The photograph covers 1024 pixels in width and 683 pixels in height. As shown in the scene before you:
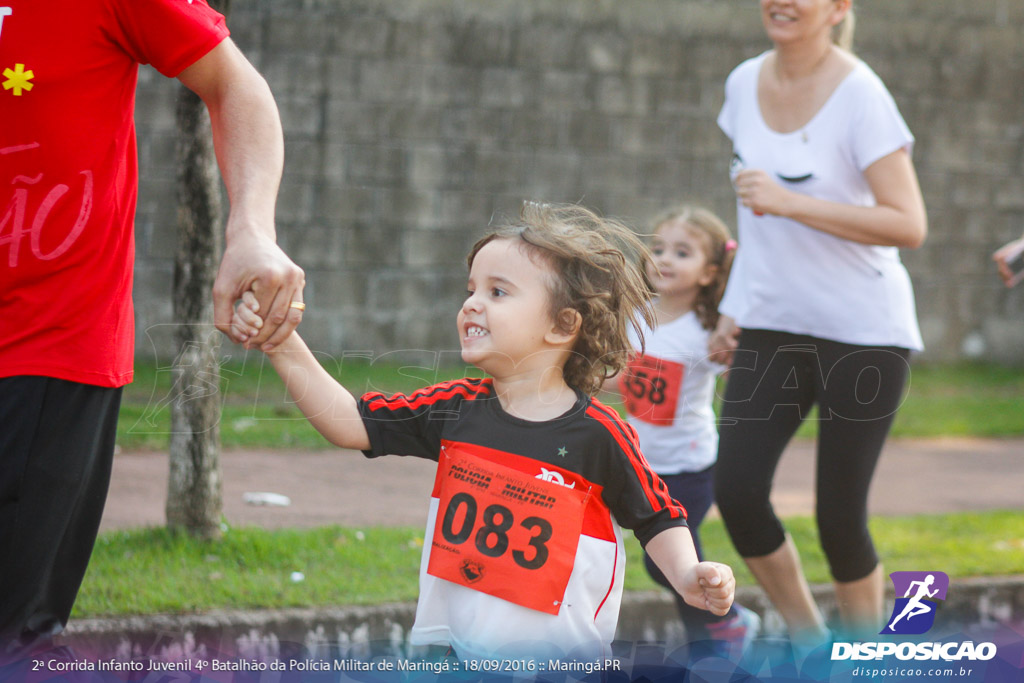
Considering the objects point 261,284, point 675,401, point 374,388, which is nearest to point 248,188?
point 261,284

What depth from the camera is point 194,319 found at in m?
4.43

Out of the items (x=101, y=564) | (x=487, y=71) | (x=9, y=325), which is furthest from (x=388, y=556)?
(x=487, y=71)

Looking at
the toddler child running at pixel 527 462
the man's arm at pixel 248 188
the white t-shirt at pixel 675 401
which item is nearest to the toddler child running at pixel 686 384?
the white t-shirt at pixel 675 401

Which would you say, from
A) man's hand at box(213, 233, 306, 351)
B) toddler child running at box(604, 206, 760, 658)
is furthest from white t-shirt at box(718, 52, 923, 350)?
man's hand at box(213, 233, 306, 351)

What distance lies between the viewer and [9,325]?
2.12m

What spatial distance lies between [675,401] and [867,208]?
35.3 inches

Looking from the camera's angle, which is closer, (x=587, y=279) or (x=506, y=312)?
(x=506, y=312)

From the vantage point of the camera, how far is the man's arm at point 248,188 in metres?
1.99

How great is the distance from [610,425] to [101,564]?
2.54 metres

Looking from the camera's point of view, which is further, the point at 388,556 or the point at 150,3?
the point at 388,556

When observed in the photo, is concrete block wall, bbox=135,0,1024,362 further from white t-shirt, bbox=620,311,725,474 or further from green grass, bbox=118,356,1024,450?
white t-shirt, bbox=620,311,725,474

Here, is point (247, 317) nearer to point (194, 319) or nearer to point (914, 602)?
point (914, 602)

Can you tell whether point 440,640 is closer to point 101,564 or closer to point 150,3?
point 150,3

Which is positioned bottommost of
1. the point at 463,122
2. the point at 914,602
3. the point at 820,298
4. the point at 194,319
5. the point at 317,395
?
the point at 914,602
